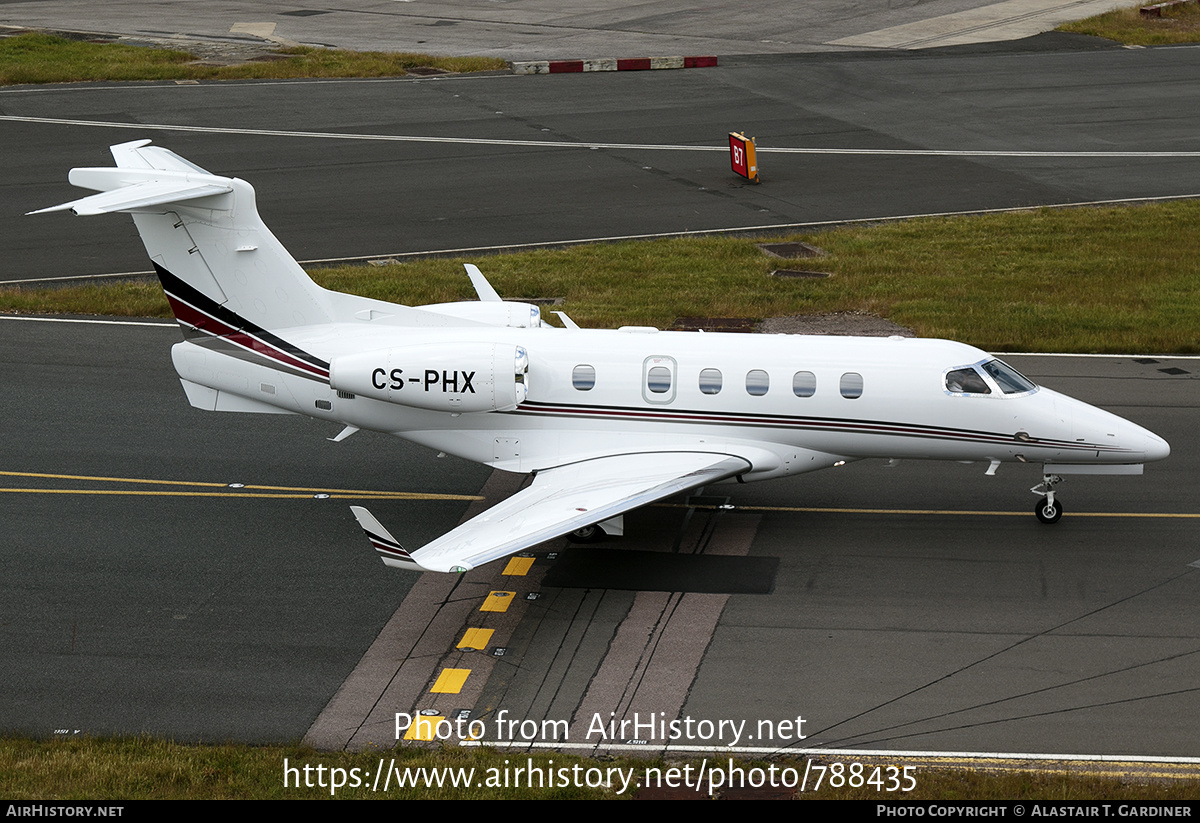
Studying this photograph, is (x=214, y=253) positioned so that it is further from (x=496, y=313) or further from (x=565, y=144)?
A: (x=565, y=144)

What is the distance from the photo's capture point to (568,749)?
16.3 m

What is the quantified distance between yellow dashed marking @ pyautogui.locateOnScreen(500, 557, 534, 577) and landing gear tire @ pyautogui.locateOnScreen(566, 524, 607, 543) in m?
0.87

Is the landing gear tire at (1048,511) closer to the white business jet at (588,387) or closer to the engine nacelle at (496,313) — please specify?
the white business jet at (588,387)

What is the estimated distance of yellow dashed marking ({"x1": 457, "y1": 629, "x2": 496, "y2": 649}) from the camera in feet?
61.3

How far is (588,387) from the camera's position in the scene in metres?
21.7

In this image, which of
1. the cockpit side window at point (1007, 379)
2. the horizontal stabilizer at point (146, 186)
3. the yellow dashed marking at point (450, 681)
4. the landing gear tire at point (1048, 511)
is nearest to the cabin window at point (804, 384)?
the cockpit side window at point (1007, 379)

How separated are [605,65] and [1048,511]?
1614 inches

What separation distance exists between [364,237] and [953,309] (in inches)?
668

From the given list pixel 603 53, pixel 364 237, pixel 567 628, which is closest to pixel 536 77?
→ pixel 603 53

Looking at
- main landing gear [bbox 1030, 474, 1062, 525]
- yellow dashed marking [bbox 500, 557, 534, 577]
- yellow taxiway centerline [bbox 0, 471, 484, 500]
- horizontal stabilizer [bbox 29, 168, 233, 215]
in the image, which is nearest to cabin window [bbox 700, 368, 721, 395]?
yellow dashed marking [bbox 500, 557, 534, 577]

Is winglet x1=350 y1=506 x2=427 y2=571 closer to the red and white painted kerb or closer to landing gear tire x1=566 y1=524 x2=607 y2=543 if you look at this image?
landing gear tire x1=566 y1=524 x2=607 y2=543

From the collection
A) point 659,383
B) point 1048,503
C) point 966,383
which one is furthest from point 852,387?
point 1048,503

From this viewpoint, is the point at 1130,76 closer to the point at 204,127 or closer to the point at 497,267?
the point at 497,267

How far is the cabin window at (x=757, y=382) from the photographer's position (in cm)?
2139
